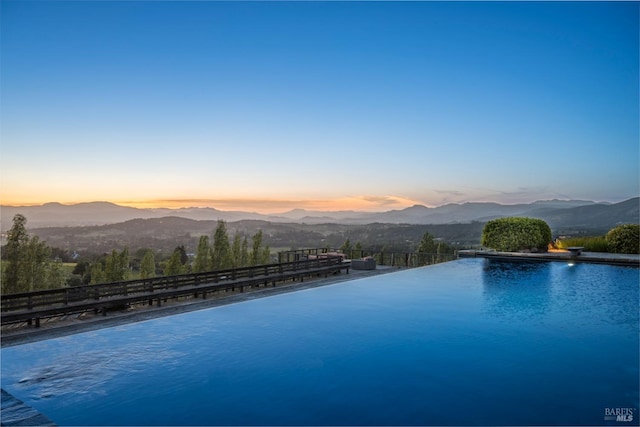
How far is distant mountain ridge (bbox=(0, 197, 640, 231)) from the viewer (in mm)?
36531

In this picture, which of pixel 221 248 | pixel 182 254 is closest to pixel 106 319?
pixel 221 248

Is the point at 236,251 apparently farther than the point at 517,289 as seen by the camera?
Yes

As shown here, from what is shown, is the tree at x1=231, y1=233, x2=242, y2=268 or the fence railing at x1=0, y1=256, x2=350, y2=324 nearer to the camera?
the fence railing at x1=0, y1=256, x2=350, y2=324

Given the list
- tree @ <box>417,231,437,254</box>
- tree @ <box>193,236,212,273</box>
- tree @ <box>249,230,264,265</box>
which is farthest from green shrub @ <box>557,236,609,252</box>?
tree @ <box>193,236,212,273</box>

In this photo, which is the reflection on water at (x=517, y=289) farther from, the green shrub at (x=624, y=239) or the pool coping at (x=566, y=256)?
the green shrub at (x=624, y=239)

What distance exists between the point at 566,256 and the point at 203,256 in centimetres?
3554

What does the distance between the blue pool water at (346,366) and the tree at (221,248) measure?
109ft

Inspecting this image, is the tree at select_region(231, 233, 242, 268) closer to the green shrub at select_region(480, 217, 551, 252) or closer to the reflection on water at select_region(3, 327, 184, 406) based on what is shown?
the green shrub at select_region(480, 217, 551, 252)

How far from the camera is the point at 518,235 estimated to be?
73.1 feet

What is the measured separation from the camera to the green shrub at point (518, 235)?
22203 mm

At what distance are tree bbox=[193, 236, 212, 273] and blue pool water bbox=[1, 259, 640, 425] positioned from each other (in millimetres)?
33961

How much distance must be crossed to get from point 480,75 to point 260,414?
18700 mm

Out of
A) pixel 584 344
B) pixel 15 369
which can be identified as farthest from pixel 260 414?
pixel 584 344

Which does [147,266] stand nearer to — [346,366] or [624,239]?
[346,366]
